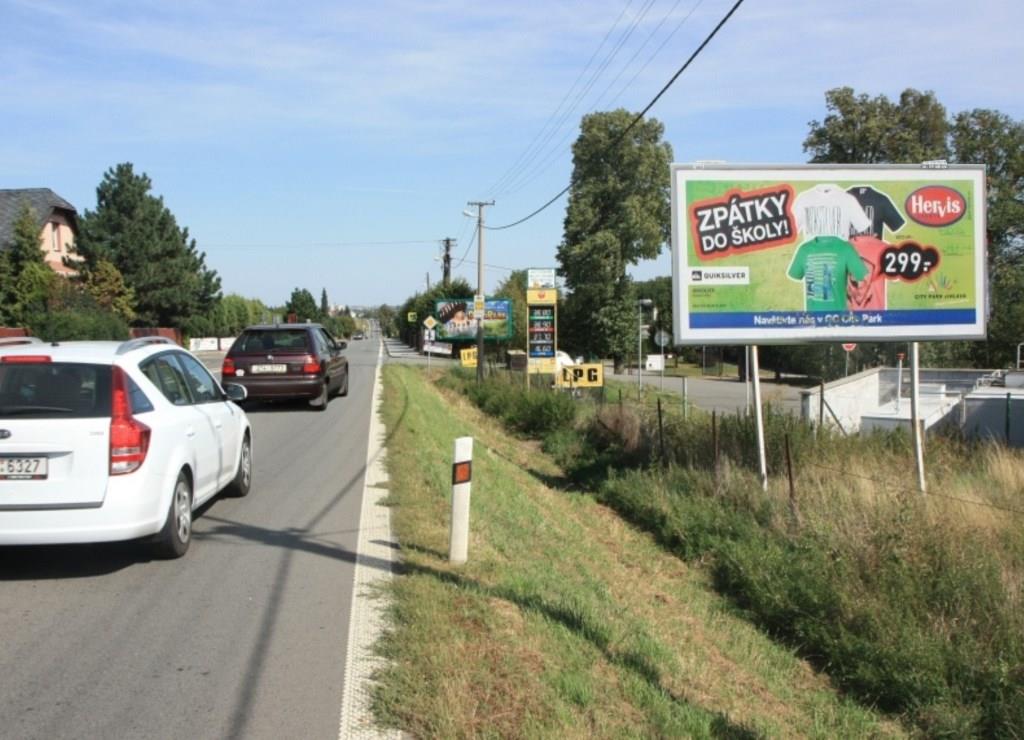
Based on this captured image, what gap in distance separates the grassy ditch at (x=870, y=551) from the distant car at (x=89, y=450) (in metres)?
4.95

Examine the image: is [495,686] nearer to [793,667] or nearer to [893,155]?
[793,667]

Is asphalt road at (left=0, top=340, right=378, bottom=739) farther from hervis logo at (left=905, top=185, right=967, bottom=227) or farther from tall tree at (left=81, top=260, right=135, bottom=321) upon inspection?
tall tree at (left=81, top=260, right=135, bottom=321)

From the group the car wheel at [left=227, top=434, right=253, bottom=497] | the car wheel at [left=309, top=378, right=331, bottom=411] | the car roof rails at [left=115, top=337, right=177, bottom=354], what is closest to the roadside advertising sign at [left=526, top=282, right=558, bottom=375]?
the car wheel at [left=309, top=378, right=331, bottom=411]

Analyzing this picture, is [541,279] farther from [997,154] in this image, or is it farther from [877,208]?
[997,154]

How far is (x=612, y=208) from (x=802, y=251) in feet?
141

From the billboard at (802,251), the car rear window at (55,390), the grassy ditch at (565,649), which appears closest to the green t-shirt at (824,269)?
the billboard at (802,251)

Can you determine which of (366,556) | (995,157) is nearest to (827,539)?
(366,556)

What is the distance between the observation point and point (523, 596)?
5816 mm

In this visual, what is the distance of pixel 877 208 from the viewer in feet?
37.1

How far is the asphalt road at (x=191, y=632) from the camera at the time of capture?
4.14m

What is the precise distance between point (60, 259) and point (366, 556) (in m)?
57.8

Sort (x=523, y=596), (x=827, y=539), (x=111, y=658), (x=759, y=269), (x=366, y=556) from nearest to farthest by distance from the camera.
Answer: (x=111, y=658), (x=523, y=596), (x=366, y=556), (x=827, y=539), (x=759, y=269)

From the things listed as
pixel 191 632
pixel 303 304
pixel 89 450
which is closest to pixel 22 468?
pixel 89 450

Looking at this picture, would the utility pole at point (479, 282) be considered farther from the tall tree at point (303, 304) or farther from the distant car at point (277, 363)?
the tall tree at point (303, 304)
